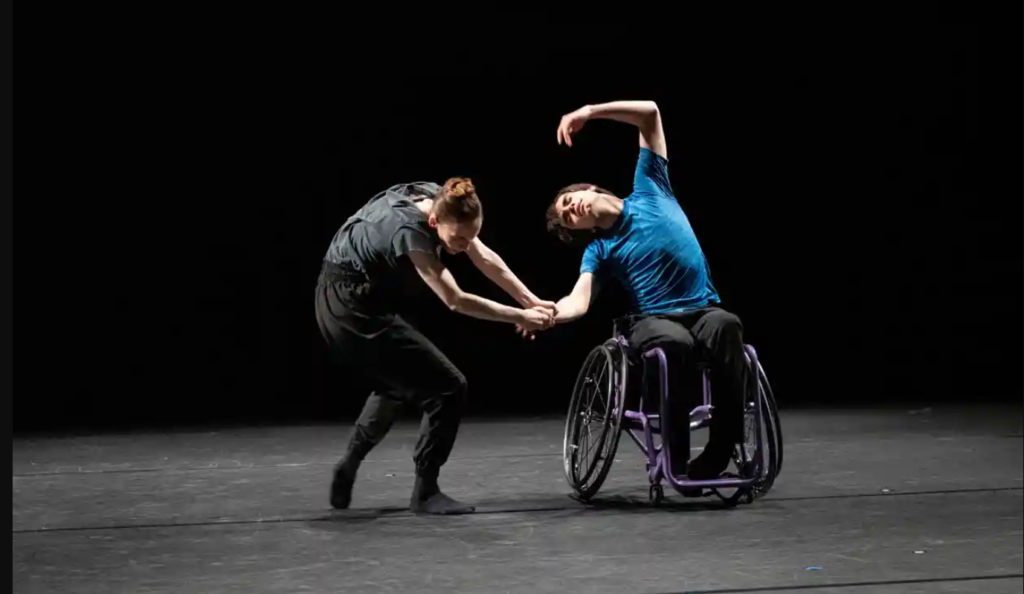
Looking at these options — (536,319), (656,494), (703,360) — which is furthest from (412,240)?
(656,494)

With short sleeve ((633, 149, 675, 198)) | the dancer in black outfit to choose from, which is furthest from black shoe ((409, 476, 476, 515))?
short sleeve ((633, 149, 675, 198))

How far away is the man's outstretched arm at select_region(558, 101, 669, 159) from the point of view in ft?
10.8

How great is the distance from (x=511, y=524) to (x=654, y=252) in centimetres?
74

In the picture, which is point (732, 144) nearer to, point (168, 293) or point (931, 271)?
point (931, 271)

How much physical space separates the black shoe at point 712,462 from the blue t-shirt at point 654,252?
34cm

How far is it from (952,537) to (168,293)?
164 inches

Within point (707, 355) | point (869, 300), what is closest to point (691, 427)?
point (707, 355)

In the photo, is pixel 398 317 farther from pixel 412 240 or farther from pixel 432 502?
pixel 432 502

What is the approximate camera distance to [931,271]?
6598mm

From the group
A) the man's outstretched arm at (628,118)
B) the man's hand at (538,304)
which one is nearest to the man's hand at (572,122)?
the man's outstretched arm at (628,118)

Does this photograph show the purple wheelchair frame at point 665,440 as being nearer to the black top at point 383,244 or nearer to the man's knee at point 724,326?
the man's knee at point 724,326

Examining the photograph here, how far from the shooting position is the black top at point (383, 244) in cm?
314

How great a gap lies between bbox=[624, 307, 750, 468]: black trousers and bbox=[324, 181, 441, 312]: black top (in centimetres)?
55

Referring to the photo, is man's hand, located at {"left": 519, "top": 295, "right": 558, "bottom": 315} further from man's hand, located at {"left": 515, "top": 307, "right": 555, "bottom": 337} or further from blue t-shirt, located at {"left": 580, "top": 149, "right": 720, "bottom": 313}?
blue t-shirt, located at {"left": 580, "top": 149, "right": 720, "bottom": 313}
